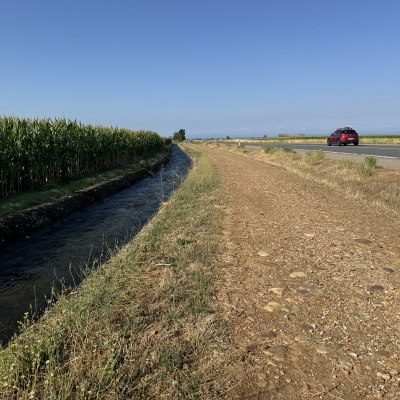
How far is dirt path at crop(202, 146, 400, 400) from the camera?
2.82 metres

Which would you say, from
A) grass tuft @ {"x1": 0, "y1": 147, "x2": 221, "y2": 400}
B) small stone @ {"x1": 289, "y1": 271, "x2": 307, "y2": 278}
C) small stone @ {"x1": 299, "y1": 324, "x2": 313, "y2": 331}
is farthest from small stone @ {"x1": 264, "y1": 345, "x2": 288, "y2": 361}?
small stone @ {"x1": 289, "y1": 271, "x2": 307, "y2": 278}

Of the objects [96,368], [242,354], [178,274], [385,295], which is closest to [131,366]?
[96,368]

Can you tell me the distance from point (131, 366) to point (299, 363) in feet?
4.96

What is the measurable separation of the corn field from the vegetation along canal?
2.60m

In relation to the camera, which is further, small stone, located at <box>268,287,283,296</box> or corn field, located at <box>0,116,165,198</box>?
corn field, located at <box>0,116,165,198</box>

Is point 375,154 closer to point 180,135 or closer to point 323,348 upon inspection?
point 323,348

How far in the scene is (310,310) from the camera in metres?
3.95

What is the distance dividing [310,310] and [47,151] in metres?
12.1

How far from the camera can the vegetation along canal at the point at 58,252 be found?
5.05 meters

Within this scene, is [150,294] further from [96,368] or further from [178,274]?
[96,368]

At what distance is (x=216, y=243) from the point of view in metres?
6.38

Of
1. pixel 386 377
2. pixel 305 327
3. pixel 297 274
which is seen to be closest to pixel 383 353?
pixel 386 377

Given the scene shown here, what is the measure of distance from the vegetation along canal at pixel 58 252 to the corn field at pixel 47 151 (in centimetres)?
260

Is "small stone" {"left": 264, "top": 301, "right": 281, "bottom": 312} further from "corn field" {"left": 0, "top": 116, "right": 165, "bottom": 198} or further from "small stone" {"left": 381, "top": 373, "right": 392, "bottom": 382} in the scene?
"corn field" {"left": 0, "top": 116, "right": 165, "bottom": 198}
